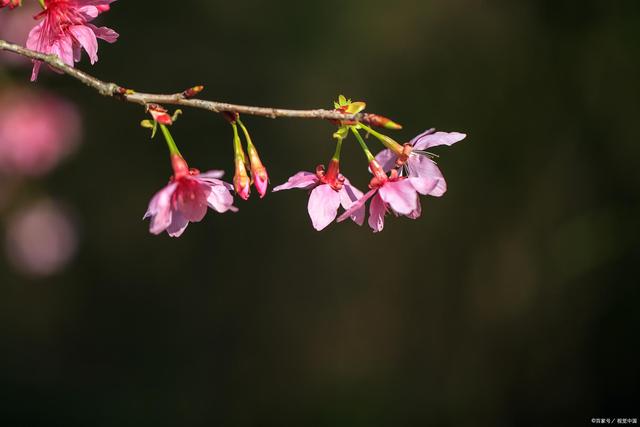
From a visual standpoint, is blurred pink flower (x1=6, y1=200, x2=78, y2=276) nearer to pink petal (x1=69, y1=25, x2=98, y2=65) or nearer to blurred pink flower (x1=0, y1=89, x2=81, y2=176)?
blurred pink flower (x1=0, y1=89, x2=81, y2=176)

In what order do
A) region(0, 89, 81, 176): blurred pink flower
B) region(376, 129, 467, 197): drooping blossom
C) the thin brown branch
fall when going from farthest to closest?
region(0, 89, 81, 176): blurred pink flower → region(376, 129, 467, 197): drooping blossom → the thin brown branch

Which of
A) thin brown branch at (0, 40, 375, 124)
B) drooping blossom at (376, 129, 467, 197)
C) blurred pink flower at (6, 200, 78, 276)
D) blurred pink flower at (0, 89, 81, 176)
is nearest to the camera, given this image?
thin brown branch at (0, 40, 375, 124)

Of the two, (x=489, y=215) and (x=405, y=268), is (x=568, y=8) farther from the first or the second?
(x=405, y=268)

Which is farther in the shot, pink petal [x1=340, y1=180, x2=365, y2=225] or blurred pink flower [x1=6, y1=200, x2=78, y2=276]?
blurred pink flower [x1=6, y1=200, x2=78, y2=276]

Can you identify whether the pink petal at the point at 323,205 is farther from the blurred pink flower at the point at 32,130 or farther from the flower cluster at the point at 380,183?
the blurred pink flower at the point at 32,130

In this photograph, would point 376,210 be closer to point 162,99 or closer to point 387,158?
point 387,158

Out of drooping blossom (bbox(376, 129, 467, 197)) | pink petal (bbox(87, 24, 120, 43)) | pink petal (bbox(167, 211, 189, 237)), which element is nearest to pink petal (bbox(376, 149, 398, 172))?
drooping blossom (bbox(376, 129, 467, 197))

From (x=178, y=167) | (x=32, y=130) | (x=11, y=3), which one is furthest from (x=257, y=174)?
(x=32, y=130)
